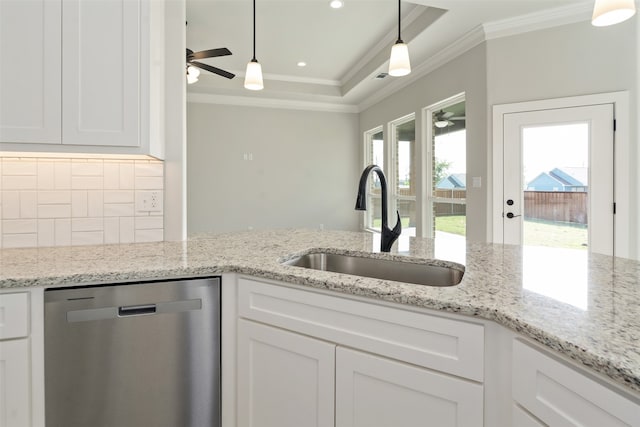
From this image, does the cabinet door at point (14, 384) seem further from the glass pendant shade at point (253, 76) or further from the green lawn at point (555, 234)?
the green lawn at point (555, 234)

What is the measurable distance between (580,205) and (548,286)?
8.74 feet

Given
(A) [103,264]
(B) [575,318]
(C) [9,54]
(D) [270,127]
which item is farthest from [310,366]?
(D) [270,127]

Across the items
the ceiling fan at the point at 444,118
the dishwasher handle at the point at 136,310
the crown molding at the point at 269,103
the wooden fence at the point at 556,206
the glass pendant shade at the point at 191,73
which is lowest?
the dishwasher handle at the point at 136,310

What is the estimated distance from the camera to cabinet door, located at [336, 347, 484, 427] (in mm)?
897

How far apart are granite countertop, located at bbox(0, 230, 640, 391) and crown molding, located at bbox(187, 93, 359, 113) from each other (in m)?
4.61

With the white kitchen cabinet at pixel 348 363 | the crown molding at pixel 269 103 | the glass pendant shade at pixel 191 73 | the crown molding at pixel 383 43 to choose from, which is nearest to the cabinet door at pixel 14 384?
the white kitchen cabinet at pixel 348 363

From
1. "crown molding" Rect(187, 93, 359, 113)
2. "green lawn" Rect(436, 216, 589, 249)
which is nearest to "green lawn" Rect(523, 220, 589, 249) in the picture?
"green lawn" Rect(436, 216, 589, 249)

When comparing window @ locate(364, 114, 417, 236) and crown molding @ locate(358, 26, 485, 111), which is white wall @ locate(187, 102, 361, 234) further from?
crown molding @ locate(358, 26, 485, 111)

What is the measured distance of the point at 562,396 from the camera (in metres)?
0.67

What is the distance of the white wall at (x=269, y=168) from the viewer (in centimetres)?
606

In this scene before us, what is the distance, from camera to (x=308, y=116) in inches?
258

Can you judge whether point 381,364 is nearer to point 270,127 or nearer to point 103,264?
point 103,264

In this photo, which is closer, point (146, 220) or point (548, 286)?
point (548, 286)

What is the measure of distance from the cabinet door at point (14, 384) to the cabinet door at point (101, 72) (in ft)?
2.70
